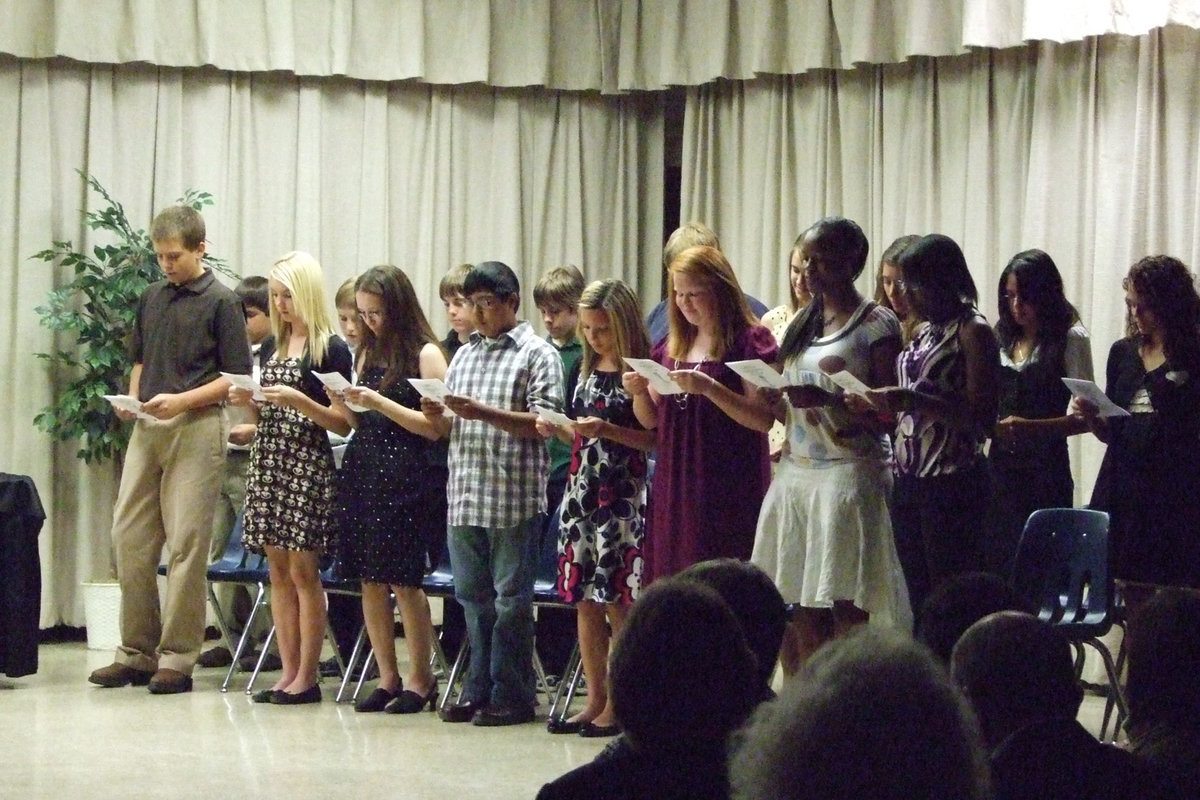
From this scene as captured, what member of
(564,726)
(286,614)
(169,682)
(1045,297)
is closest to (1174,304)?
(1045,297)

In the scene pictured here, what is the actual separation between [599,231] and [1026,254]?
12.3 feet

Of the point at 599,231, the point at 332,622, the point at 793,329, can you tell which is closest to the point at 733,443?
the point at 793,329

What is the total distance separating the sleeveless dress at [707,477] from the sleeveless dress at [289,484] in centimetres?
158

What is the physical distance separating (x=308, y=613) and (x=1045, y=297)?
2.77 metres

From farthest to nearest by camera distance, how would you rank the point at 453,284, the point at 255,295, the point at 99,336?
the point at 99,336 → the point at 255,295 → the point at 453,284

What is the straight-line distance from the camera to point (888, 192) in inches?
289

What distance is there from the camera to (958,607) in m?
2.79

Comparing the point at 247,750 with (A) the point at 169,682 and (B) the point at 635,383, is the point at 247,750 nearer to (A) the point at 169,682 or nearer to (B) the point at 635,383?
(A) the point at 169,682

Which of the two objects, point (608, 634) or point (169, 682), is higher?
point (608, 634)

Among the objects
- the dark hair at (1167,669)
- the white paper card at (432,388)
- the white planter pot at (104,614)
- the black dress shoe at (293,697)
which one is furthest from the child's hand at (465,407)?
the dark hair at (1167,669)

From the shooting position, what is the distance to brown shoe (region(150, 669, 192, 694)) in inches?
235

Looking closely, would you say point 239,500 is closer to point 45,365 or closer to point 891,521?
point 45,365

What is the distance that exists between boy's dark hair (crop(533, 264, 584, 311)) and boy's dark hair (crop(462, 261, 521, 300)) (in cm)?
32

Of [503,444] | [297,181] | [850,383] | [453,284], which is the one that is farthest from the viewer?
[297,181]
